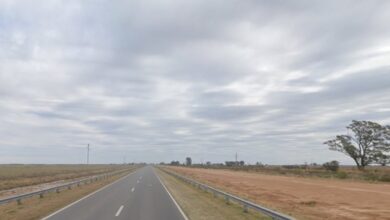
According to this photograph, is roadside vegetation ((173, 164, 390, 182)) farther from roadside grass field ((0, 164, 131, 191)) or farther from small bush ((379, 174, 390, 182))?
roadside grass field ((0, 164, 131, 191))

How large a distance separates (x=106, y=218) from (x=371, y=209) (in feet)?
53.8

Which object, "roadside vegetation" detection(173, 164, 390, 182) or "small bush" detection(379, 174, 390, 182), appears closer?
"small bush" detection(379, 174, 390, 182)

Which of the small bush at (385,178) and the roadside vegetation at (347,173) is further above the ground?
the roadside vegetation at (347,173)

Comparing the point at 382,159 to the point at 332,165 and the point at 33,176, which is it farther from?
the point at 33,176

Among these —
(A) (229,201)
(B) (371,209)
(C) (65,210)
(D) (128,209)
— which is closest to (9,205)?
(C) (65,210)

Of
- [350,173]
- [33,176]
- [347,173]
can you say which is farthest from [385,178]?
[33,176]

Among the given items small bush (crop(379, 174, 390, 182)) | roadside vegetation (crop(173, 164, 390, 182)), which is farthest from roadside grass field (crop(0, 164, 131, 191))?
small bush (crop(379, 174, 390, 182))

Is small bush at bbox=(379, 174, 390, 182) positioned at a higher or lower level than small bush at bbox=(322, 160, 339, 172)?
lower

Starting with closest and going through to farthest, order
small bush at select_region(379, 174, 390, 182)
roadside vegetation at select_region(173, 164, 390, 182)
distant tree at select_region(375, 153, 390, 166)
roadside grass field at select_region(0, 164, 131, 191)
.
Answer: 1. roadside grass field at select_region(0, 164, 131, 191)
2. small bush at select_region(379, 174, 390, 182)
3. roadside vegetation at select_region(173, 164, 390, 182)
4. distant tree at select_region(375, 153, 390, 166)

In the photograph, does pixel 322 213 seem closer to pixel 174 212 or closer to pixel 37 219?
pixel 174 212

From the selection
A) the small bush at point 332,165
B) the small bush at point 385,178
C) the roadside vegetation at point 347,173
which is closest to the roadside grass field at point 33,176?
the roadside vegetation at point 347,173

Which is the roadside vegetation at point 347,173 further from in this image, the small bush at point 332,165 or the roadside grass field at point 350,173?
the small bush at point 332,165

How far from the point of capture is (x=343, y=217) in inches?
840

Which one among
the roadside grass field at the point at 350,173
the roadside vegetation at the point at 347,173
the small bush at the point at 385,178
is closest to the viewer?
the small bush at the point at 385,178
